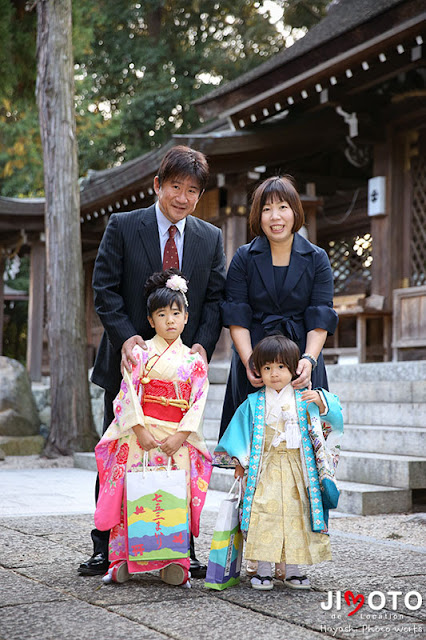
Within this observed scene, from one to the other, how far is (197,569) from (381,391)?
3.99 metres

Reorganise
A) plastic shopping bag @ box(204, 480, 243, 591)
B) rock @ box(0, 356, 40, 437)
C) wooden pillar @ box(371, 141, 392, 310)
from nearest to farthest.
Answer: plastic shopping bag @ box(204, 480, 243, 591)
wooden pillar @ box(371, 141, 392, 310)
rock @ box(0, 356, 40, 437)

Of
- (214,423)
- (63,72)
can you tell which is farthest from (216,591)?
(63,72)

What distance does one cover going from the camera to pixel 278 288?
3.19 m

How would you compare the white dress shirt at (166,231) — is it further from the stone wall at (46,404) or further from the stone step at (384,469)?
the stone wall at (46,404)

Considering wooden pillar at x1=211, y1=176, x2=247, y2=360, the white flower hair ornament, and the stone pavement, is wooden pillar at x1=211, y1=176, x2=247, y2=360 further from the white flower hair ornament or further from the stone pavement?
the white flower hair ornament

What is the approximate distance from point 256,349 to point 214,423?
4766mm

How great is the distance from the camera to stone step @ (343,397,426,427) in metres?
5.99

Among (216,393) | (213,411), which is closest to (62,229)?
(216,393)

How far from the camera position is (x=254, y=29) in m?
20.0

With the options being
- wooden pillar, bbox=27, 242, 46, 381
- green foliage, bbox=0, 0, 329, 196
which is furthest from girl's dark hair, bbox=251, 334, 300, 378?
green foliage, bbox=0, 0, 329, 196

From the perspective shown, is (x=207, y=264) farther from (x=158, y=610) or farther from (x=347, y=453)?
(x=347, y=453)

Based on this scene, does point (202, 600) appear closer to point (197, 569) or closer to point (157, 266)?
point (197, 569)

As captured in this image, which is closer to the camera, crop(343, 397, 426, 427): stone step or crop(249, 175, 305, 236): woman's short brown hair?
crop(249, 175, 305, 236): woman's short brown hair
